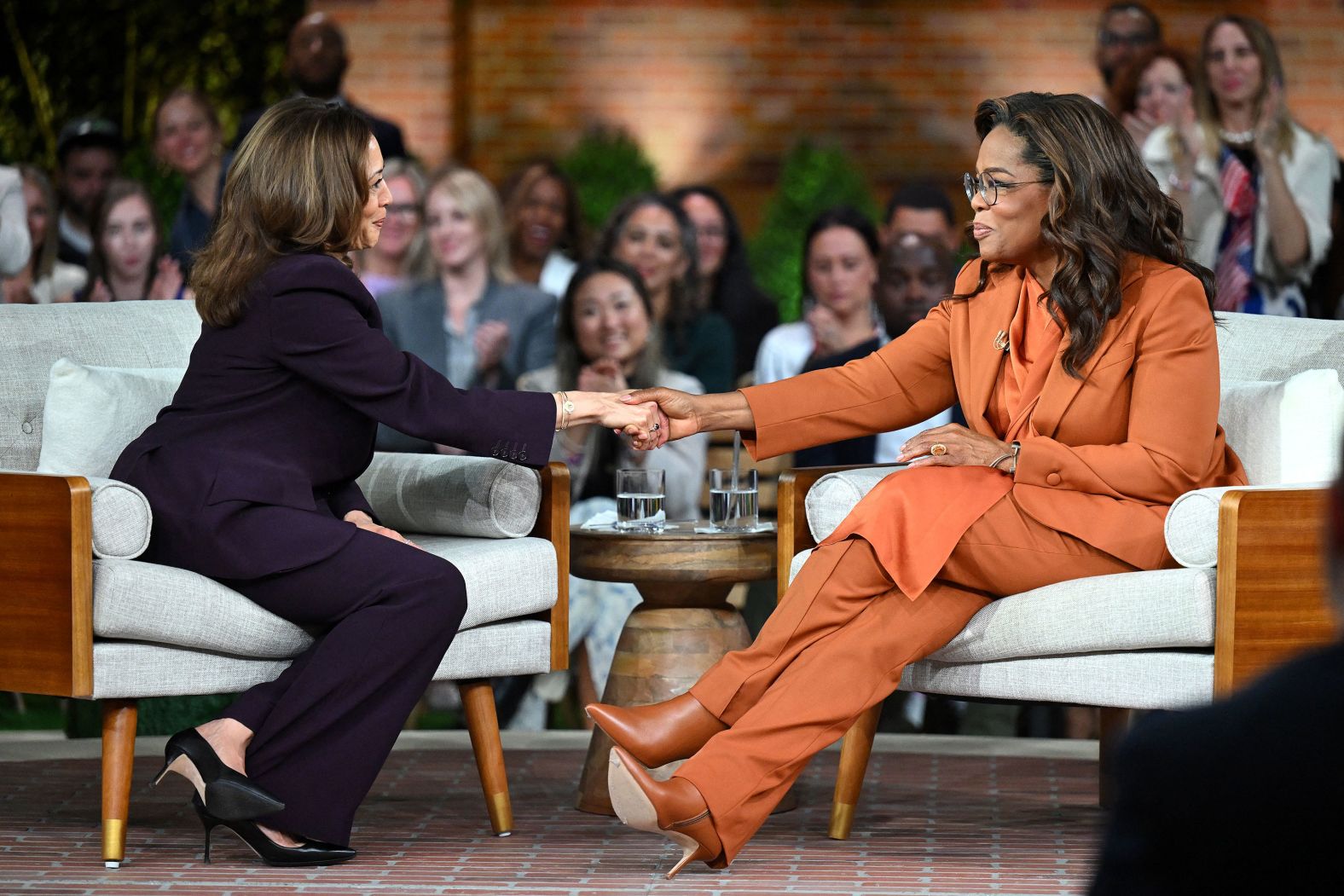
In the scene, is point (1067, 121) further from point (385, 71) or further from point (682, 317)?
point (385, 71)

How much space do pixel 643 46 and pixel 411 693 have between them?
642cm

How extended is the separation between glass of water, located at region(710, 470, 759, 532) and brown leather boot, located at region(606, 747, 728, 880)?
813 mm

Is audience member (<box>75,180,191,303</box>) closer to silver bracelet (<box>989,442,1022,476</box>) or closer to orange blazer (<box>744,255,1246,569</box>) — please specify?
orange blazer (<box>744,255,1246,569</box>)

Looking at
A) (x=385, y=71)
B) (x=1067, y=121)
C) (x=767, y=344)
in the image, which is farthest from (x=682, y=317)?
(x=385, y=71)

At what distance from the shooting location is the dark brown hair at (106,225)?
5.88 m

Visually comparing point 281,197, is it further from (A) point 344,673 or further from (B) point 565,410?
(A) point 344,673

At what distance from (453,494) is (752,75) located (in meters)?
5.92

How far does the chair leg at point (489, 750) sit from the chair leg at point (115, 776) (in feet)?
1.98

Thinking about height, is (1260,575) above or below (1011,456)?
below

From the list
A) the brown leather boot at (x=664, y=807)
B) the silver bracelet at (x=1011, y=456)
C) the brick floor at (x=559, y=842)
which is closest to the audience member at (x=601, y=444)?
the brick floor at (x=559, y=842)

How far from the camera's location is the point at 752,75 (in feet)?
29.6

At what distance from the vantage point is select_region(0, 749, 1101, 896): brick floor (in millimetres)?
2852

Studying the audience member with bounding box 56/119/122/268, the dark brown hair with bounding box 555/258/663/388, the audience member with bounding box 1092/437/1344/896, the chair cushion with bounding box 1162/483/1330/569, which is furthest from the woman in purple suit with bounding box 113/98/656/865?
the audience member with bounding box 56/119/122/268

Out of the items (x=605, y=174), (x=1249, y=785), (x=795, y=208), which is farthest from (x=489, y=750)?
(x=605, y=174)
